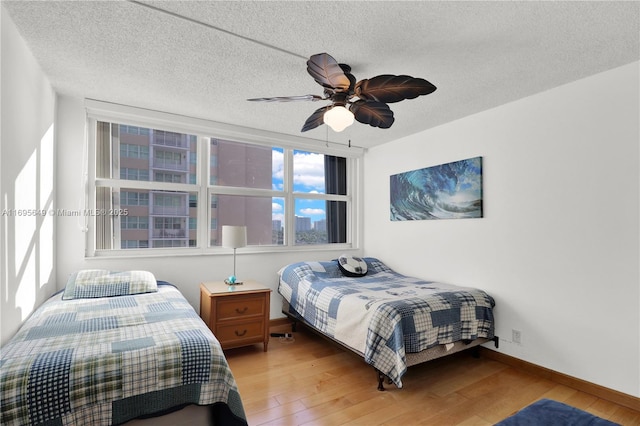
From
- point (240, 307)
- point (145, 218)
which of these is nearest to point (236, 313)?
point (240, 307)

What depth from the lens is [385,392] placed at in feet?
7.89

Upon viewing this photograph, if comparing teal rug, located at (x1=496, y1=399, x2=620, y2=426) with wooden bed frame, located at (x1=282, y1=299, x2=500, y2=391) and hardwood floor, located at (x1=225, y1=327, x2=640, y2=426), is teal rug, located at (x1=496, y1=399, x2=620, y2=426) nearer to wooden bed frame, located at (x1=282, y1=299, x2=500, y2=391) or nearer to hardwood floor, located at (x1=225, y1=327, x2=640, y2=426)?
hardwood floor, located at (x1=225, y1=327, x2=640, y2=426)

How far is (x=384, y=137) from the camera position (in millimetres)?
4070

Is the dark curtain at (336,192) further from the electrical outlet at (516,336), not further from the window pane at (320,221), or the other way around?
the electrical outlet at (516,336)

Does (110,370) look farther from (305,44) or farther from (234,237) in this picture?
(305,44)

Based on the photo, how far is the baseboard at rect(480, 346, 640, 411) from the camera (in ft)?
7.25

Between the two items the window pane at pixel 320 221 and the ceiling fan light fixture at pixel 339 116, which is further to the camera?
the window pane at pixel 320 221

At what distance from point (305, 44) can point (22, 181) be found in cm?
195

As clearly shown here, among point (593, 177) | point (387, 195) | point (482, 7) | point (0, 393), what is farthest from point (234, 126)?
point (593, 177)

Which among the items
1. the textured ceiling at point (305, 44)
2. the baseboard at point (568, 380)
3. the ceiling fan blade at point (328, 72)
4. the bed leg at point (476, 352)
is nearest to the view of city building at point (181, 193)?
the textured ceiling at point (305, 44)

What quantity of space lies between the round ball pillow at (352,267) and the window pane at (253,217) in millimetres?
846

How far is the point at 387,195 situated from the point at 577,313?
2.33 metres

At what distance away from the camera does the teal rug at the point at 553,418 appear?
4.13 feet

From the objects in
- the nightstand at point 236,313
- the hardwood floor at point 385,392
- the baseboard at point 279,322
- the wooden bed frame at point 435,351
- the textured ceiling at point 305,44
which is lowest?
the hardwood floor at point 385,392
